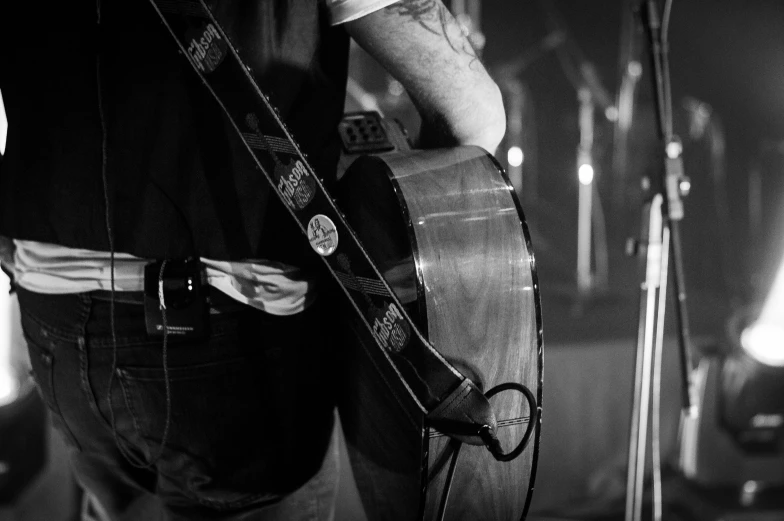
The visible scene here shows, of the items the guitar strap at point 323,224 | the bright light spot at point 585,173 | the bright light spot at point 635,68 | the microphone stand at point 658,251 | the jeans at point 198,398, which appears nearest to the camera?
the guitar strap at point 323,224

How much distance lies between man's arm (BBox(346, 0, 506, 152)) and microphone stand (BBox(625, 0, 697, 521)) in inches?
21.1

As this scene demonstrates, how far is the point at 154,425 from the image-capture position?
108 cm

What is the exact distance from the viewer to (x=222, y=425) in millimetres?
1075

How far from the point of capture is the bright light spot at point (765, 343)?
8.09ft

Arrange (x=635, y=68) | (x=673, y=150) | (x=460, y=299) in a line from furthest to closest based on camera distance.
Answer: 1. (x=635, y=68)
2. (x=673, y=150)
3. (x=460, y=299)

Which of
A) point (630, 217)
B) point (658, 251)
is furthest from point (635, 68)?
point (658, 251)

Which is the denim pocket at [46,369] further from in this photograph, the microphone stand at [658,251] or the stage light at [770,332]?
the stage light at [770,332]

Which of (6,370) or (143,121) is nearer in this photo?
(143,121)

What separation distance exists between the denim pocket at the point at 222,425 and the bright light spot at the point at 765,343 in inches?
77.5

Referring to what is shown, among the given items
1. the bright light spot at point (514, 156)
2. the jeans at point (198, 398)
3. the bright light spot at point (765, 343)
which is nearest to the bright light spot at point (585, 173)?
the bright light spot at point (514, 156)

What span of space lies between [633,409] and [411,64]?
3.54 ft

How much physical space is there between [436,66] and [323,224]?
0.28 metres

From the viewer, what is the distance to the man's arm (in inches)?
38.3

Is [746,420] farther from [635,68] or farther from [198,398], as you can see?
[635,68]
